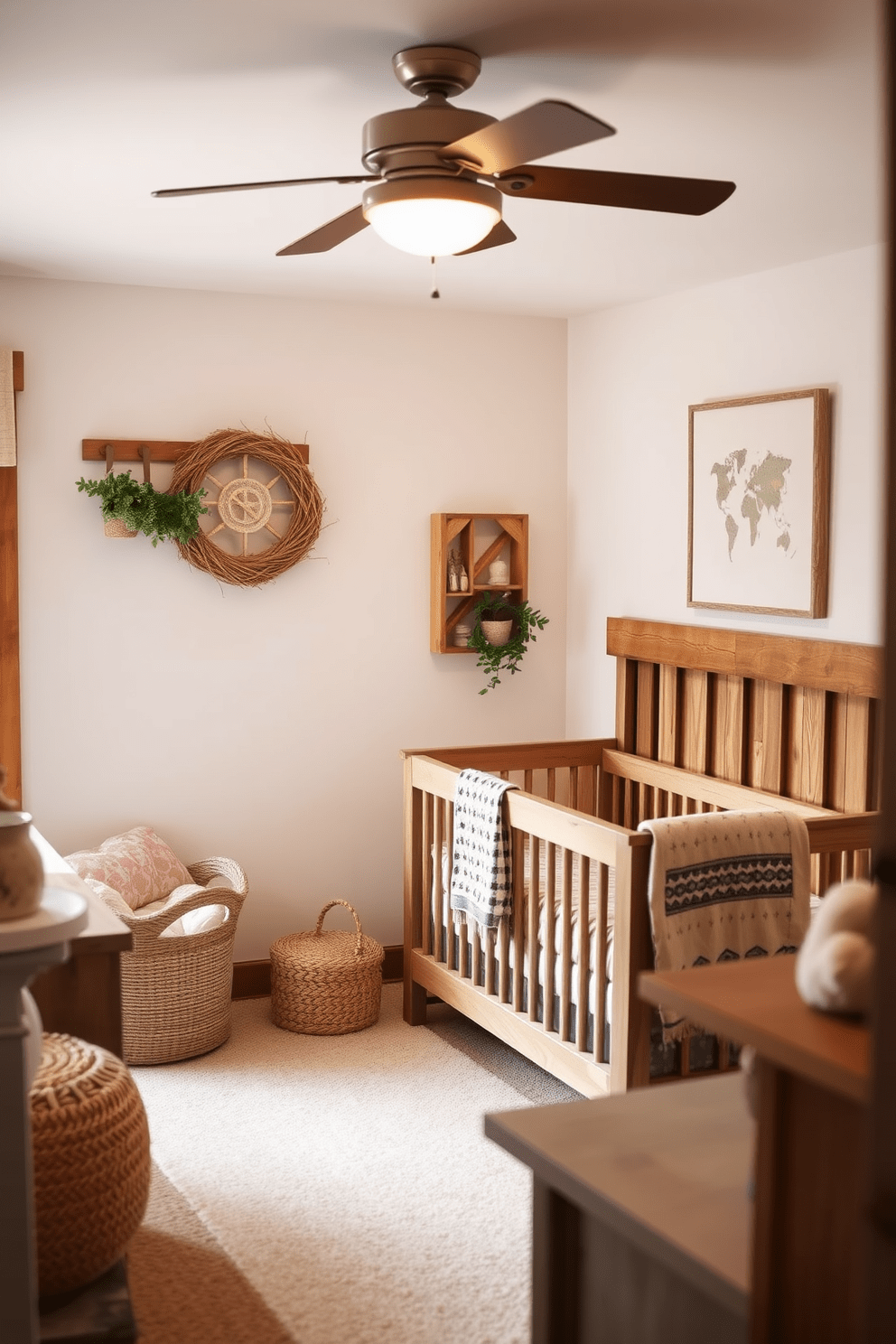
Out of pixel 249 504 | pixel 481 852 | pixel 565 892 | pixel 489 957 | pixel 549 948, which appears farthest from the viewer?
pixel 249 504

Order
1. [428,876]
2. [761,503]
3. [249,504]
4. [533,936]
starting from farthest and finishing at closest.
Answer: [249,504] → [428,876] → [761,503] → [533,936]

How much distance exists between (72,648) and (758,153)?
2.65 metres

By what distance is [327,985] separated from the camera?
4.17 m

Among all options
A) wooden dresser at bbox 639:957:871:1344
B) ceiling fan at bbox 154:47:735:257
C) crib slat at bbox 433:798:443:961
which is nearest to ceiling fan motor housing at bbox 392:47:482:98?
ceiling fan at bbox 154:47:735:257

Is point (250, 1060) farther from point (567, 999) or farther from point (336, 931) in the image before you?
point (567, 999)

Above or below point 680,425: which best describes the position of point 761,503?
below

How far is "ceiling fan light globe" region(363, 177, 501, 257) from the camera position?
222 centimetres

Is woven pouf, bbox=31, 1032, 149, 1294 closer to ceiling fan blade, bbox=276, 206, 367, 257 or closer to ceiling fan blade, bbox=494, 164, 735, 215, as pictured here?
ceiling fan blade, bbox=276, 206, 367, 257

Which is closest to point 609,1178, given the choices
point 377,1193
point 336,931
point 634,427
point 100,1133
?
point 100,1133

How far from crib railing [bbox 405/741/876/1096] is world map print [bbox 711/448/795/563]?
77 centimetres

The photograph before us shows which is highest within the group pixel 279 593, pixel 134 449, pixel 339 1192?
pixel 134 449

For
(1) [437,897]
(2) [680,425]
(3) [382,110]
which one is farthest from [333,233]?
(1) [437,897]

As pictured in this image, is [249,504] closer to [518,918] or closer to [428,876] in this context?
[428,876]

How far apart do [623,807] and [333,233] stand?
2672 mm
